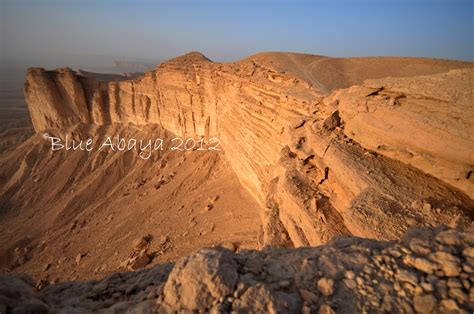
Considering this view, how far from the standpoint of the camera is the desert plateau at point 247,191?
2.48 metres

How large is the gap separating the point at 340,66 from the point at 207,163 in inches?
411

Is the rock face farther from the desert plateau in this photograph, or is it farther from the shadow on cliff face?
the shadow on cliff face

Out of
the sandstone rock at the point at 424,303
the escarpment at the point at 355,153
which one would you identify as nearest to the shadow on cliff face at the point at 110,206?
the escarpment at the point at 355,153

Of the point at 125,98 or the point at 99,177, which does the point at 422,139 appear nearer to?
the point at 99,177

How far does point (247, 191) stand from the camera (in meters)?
11.4

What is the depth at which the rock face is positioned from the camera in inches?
88.7

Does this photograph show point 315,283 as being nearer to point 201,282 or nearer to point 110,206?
point 201,282

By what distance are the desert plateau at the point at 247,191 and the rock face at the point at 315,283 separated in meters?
0.01

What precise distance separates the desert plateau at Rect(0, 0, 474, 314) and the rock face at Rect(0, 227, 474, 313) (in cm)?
1

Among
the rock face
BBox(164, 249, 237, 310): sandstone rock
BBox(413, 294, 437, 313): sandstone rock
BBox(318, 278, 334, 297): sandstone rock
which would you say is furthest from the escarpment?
BBox(164, 249, 237, 310): sandstone rock

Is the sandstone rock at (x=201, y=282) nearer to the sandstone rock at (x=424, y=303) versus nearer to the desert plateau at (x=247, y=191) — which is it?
the desert plateau at (x=247, y=191)

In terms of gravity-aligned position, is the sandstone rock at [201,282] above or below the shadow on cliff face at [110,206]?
above

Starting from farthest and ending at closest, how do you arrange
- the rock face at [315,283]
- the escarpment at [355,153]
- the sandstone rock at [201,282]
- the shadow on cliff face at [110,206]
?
the shadow on cliff face at [110,206] < the escarpment at [355,153] < the sandstone rock at [201,282] < the rock face at [315,283]

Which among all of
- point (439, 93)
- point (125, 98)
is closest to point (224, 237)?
point (439, 93)
